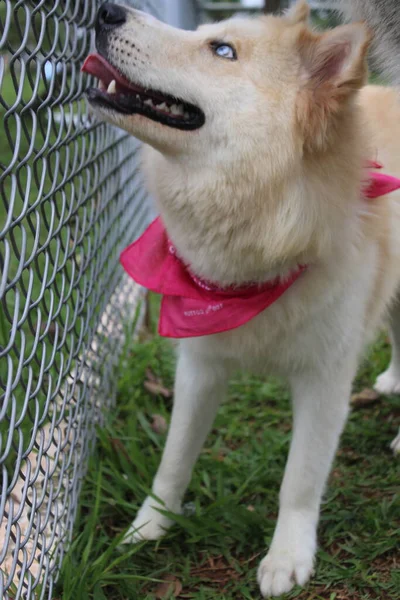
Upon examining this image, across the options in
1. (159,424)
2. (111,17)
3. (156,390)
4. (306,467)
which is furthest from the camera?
(156,390)

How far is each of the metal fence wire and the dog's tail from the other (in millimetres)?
876

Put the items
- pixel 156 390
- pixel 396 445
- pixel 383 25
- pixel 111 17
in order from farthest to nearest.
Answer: pixel 156 390, pixel 396 445, pixel 383 25, pixel 111 17

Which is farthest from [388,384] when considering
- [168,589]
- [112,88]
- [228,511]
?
[112,88]

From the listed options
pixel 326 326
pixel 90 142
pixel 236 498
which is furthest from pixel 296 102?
pixel 236 498

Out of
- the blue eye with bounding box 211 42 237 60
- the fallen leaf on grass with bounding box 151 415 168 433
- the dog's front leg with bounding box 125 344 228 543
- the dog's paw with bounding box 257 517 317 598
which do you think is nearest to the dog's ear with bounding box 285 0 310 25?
the blue eye with bounding box 211 42 237 60

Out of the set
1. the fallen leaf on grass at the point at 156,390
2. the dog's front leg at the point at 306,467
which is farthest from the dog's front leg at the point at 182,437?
the fallen leaf on grass at the point at 156,390

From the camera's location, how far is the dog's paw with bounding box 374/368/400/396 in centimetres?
326

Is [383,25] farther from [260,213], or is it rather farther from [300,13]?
[260,213]

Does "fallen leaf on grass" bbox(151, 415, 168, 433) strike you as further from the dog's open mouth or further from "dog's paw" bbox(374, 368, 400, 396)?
the dog's open mouth

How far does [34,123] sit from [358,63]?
0.87m

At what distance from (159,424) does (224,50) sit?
1639 mm

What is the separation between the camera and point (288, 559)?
219cm

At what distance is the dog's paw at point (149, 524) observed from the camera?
2340mm

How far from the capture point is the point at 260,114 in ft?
6.22
